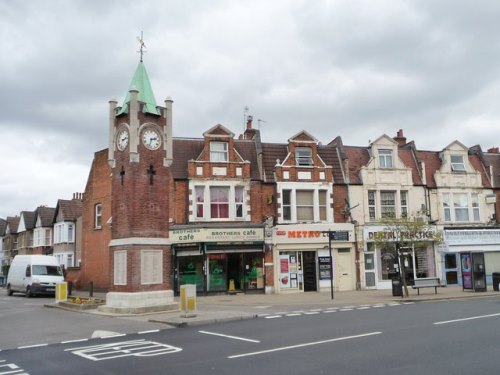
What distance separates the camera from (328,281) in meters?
29.9

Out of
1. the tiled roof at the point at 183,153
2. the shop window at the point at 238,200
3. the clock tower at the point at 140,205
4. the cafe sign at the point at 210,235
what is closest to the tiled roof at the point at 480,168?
the shop window at the point at 238,200

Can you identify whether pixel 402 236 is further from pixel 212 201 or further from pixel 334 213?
pixel 212 201

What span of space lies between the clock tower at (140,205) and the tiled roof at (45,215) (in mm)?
34616

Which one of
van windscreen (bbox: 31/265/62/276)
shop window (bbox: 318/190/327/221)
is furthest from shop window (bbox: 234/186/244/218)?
van windscreen (bbox: 31/265/62/276)

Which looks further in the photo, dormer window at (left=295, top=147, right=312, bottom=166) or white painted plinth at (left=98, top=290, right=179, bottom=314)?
dormer window at (left=295, top=147, right=312, bottom=166)

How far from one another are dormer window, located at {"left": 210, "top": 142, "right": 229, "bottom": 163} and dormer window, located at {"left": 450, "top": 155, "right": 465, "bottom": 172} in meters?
15.2

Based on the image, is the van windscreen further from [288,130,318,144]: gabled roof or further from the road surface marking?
the road surface marking

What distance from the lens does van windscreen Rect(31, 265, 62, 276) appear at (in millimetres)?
33000

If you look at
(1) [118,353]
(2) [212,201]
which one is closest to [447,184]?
(2) [212,201]

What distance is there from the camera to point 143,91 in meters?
21.0

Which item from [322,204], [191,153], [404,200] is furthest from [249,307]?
[404,200]

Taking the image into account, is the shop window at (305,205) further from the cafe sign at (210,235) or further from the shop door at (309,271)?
the cafe sign at (210,235)

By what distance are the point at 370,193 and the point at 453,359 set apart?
77.2 feet

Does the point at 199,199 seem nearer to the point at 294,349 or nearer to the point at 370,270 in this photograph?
the point at 370,270
